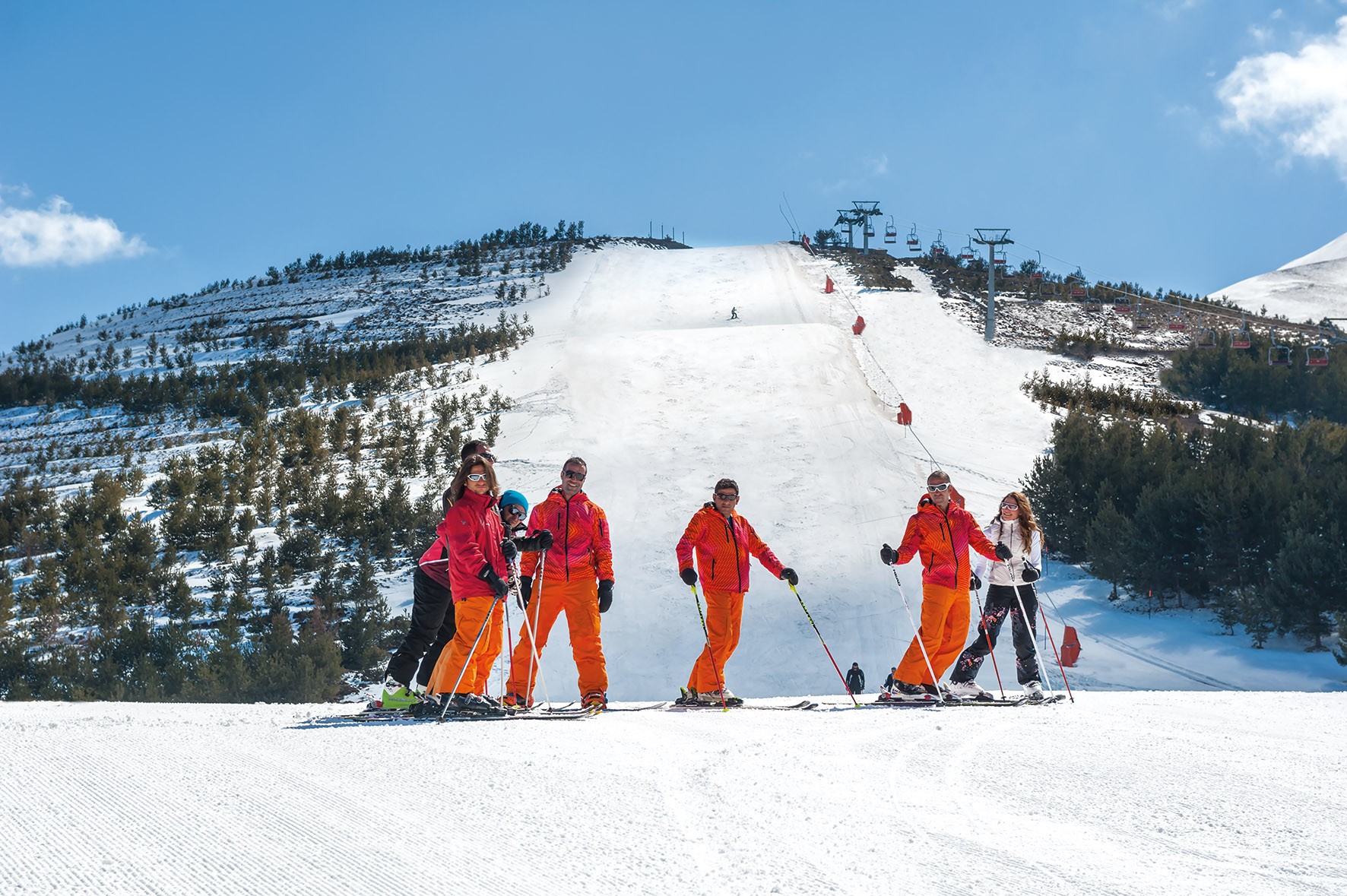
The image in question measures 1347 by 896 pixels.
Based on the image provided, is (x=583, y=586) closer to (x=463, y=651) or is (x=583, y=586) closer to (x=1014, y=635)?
(x=463, y=651)

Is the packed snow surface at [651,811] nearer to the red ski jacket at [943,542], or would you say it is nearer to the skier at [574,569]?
the skier at [574,569]

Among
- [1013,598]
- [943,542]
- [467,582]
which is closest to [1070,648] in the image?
[1013,598]

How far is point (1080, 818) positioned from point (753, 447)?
18291mm

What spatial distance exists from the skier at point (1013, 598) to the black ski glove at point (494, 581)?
4.17 m

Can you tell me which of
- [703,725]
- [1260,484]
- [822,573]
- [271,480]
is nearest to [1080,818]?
[703,725]

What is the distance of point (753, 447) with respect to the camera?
848 inches

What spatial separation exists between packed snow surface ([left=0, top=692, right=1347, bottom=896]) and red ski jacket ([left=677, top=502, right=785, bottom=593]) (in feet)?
8.08

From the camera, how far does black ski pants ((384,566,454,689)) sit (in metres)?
6.61

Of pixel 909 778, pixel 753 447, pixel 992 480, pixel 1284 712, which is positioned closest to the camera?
pixel 909 778

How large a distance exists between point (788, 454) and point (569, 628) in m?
14.4

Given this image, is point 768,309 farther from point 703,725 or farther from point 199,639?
point 703,725

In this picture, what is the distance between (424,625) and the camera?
6664mm

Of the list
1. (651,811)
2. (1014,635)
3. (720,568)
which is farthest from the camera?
(1014,635)

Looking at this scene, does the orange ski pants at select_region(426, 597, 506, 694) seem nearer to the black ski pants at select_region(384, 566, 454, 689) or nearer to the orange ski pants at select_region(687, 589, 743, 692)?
the black ski pants at select_region(384, 566, 454, 689)
